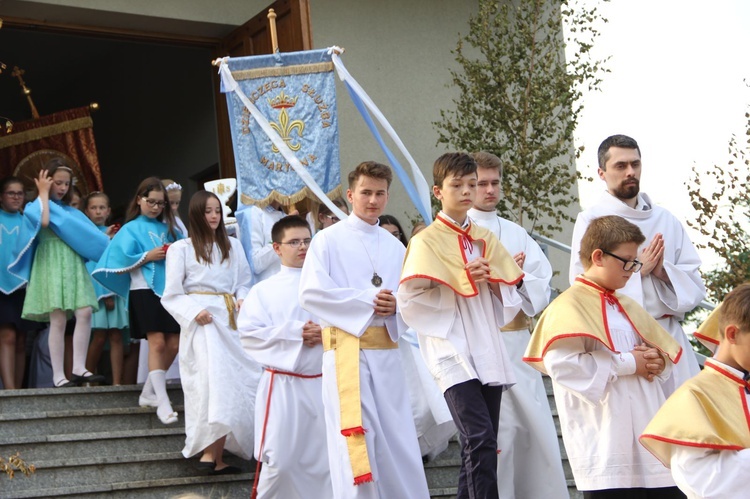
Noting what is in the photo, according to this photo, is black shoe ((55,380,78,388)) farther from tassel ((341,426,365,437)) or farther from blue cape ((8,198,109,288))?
tassel ((341,426,365,437))

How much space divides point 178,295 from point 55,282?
49.8 inches

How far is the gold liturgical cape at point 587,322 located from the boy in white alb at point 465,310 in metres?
0.47

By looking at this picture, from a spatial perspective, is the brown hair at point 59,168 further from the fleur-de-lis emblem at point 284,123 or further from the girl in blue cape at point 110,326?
the fleur-de-lis emblem at point 284,123

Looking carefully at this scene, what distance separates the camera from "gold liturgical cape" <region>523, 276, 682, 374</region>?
16.6 ft

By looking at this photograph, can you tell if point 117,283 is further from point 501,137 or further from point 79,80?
point 79,80

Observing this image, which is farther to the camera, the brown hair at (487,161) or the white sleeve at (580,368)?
the brown hair at (487,161)

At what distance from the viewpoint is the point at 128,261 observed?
859 centimetres

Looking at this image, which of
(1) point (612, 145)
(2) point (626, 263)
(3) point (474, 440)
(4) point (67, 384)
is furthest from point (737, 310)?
(4) point (67, 384)

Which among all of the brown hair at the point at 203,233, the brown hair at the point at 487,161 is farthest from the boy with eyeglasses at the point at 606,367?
the brown hair at the point at 203,233

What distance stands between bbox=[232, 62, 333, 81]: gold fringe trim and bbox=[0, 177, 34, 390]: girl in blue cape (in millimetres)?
2036

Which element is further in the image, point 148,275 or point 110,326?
point 110,326

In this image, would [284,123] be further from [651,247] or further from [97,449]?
[651,247]

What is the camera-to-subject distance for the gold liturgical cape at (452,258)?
5.69 m

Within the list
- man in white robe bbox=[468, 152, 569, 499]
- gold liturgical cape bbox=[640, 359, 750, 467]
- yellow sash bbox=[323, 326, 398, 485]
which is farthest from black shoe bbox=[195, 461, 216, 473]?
gold liturgical cape bbox=[640, 359, 750, 467]
